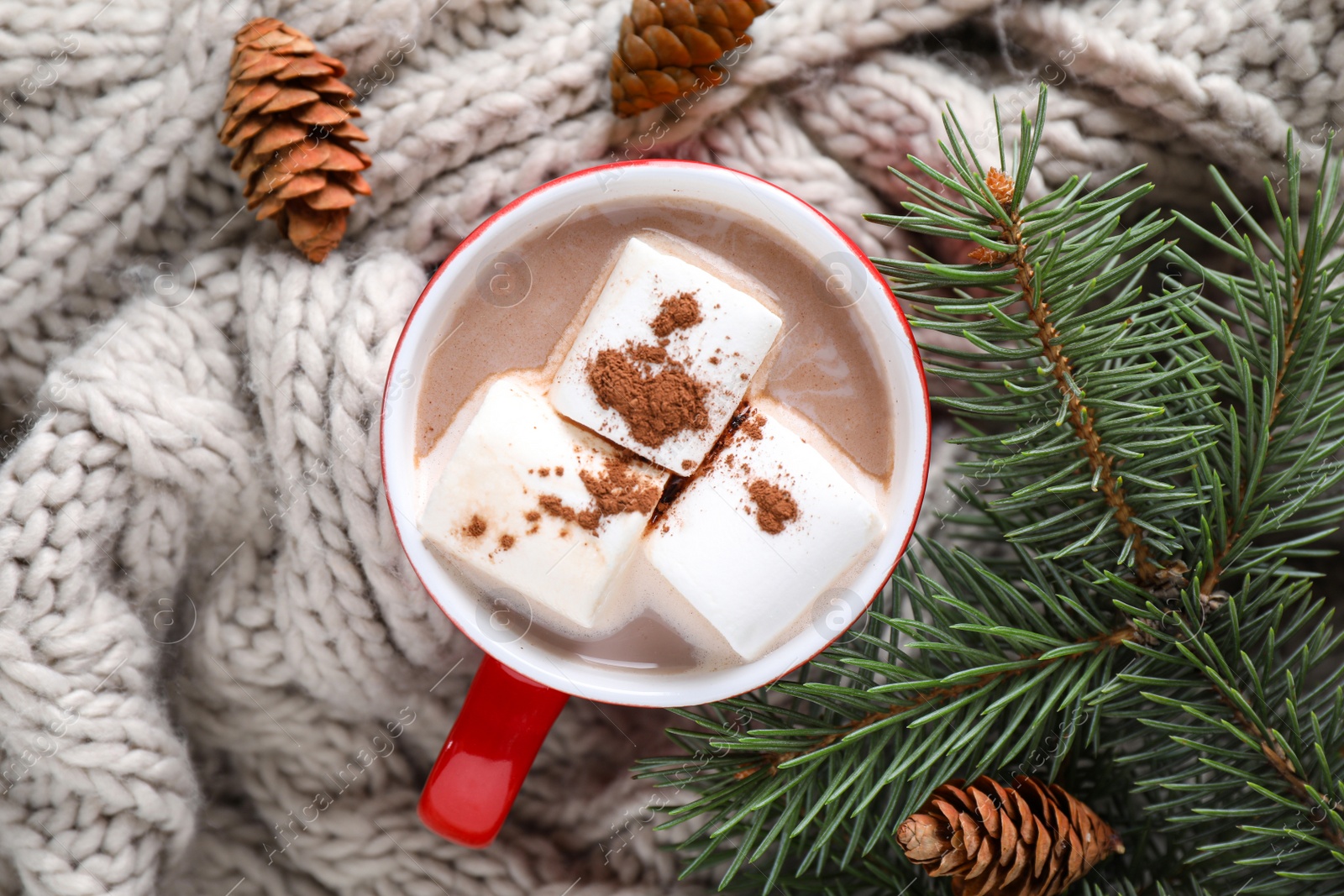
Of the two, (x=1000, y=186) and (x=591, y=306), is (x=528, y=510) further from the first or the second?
(x=1000, y=186)

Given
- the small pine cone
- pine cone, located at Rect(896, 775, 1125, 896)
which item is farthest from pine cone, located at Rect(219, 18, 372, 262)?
pine cone, located at Rect(896, 775, 1125, 896)

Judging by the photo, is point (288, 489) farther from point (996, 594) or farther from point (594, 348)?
point (996, 594)

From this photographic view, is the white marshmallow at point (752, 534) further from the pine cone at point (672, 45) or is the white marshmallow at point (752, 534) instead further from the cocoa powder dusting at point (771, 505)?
the pine cone at point (672, 45)

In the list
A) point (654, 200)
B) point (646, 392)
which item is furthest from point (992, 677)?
point (654, 200)

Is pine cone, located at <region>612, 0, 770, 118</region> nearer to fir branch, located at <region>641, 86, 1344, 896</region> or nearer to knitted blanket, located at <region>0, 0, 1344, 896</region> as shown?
knitted blanket, located at <region>0, 0, 1344, 896</region>

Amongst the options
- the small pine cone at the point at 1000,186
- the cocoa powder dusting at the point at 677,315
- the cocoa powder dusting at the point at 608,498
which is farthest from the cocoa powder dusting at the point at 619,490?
the small pine cone at the point at 1000,186

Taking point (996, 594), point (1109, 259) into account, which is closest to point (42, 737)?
point (996, 594)
